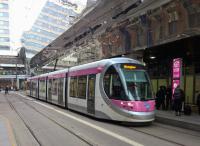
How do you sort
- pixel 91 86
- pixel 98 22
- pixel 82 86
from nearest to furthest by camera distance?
pixel 91 86 → pixel 82 86 → pixel 98 22

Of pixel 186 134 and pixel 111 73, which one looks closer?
pixel 186 134

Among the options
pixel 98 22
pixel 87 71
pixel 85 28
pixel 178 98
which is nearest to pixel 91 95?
pixel 87 71

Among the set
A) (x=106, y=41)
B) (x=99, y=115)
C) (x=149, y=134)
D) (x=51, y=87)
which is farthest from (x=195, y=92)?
(x=51, y=87)

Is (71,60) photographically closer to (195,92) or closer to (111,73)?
(195,92)

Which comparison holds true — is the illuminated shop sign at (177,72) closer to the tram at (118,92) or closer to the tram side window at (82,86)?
the tram at (118,92)

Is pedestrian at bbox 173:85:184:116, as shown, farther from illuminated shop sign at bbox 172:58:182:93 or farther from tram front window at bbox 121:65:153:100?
tram front window at bbox 121:65:153:100

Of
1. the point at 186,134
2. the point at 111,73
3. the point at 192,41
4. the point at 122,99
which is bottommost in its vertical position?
the point at 186,134

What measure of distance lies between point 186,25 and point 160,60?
7.08m

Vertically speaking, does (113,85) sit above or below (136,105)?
above

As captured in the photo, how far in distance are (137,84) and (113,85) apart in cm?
106

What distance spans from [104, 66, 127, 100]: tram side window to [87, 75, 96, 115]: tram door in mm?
1439

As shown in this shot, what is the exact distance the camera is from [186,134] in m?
13.5

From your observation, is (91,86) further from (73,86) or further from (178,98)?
(178,98)

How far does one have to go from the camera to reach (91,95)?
720 inches
